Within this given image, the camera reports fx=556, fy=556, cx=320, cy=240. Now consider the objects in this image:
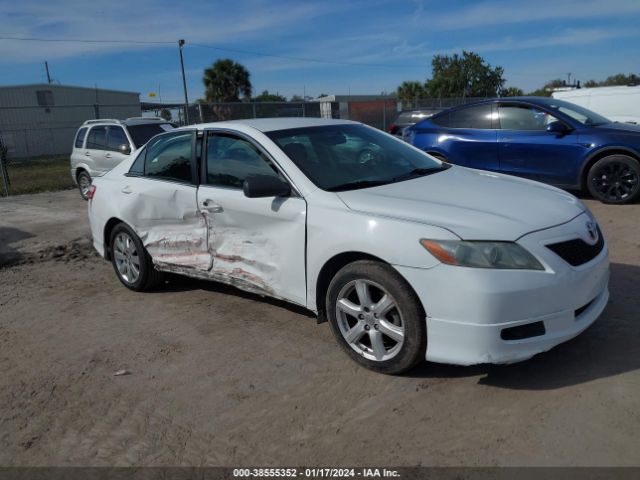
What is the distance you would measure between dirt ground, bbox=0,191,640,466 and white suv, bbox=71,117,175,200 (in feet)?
23.1

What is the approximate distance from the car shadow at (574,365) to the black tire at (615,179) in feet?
15.1

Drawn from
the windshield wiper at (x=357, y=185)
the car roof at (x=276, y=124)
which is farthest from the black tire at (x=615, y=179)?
the windshield wiper at (x=357, y=185)

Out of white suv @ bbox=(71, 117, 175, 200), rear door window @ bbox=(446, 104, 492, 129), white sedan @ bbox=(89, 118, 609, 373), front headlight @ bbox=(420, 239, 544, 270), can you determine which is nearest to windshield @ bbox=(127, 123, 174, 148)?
white suv @ bbox=(71, 117, 175, 200)

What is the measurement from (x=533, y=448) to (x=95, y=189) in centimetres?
477

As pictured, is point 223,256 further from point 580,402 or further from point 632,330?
point 632,330

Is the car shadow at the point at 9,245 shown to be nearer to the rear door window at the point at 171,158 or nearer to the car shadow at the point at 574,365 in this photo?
the rear door window at the point at 171,158

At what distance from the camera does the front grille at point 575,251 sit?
3139 mm

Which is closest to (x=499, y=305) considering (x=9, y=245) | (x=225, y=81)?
(x=9, y=245)

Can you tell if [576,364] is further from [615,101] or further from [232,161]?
[615,101]

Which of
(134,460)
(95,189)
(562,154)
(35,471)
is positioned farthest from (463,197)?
(562,154)

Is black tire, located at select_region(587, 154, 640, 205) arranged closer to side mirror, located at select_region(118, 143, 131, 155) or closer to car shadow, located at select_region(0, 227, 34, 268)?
car shadow, located at select_region(0, 227, 34, 268)

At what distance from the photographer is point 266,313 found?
4.59 m

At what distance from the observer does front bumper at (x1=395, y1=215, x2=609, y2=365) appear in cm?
296

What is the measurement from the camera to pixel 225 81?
120 ft
